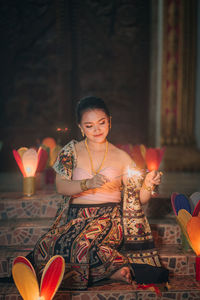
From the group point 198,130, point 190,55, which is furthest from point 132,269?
point 190,55

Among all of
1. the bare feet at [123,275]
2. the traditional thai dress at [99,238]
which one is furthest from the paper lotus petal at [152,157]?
the bare feet at [123,275]

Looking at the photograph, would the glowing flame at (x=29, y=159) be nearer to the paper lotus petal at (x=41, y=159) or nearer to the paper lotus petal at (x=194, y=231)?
the paper lotus petal at (x=41, y=159)

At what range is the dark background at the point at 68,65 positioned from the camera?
4340mm

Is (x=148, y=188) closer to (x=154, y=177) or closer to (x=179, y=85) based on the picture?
(x=154, y=177)

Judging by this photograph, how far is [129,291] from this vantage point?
5.49 feet

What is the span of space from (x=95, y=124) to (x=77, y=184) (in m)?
0.42

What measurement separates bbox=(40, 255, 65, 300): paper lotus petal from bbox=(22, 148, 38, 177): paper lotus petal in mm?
1246

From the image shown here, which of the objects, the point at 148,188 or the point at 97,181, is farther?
the point at 148,188

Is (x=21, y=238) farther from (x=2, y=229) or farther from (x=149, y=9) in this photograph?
(x=149, y=9)

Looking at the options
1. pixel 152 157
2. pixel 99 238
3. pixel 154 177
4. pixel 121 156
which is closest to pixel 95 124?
pixel 121 156

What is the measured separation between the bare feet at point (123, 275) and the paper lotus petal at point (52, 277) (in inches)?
16.6

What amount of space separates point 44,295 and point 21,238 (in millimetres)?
769

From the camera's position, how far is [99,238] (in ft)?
6.08

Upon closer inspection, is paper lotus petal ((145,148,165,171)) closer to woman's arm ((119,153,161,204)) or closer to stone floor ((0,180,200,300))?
stone floor ((0,180,200,300))
